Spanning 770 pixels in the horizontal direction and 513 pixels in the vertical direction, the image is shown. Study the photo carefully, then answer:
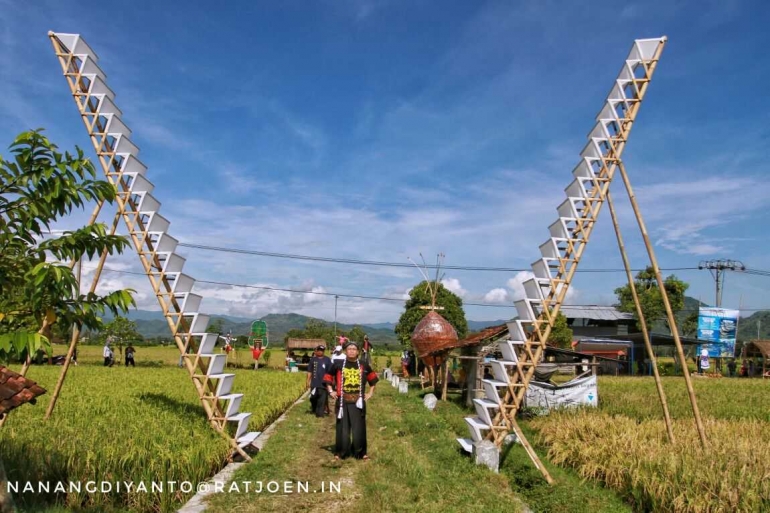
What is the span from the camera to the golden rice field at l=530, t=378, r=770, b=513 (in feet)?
20.5

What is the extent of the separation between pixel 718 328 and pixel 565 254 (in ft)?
121

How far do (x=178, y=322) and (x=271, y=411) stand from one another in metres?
4.98

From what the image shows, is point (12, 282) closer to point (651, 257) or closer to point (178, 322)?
point (178, 322)

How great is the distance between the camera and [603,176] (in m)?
9.16

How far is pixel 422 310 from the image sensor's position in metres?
44.3

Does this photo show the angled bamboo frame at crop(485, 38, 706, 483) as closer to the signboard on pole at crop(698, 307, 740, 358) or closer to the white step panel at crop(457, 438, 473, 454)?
the white step panel at crop(457, 438, 473, 454)

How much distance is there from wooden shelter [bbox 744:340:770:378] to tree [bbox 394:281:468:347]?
19746 millimetres

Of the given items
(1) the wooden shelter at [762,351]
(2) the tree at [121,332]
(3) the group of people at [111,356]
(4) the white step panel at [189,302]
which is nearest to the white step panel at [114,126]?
(4) the white step panel at [189,302]

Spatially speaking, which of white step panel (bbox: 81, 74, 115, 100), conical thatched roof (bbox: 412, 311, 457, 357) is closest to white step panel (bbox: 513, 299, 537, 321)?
white step panel (bbox: 81, 74, 115, 100)

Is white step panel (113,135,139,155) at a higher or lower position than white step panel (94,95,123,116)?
lower

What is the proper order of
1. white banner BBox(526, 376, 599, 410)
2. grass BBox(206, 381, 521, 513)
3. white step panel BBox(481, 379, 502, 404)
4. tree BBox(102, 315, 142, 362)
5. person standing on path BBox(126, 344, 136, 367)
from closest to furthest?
grass BBox(206, 381, 521, 513), white step panel BBox(481, 379, 502, 404), white banner BBox(526, 376, 599, 410), person standing on path BBox(126, 344, 136, 367), tree BBox(102, 315, 142, 362)

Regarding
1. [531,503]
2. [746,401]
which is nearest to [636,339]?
[746,401]

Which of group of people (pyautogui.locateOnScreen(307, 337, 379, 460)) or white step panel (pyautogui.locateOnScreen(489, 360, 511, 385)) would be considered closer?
white step panel (pyautogui.locateOnScreen(489, 360, 511, 385))

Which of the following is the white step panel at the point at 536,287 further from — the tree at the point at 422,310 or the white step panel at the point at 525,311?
the tree at the point at 422,310
